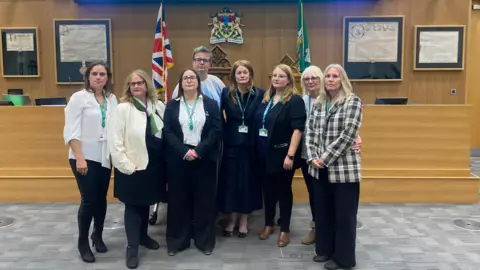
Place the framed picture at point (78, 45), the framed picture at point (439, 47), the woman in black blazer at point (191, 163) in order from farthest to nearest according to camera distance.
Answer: the framed picture at point (78, 45), the framed picture at point (439, 47), the woman in black blazer at point (191, 163)

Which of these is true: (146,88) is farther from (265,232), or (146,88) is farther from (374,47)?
(374,47)

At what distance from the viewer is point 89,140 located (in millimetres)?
3283

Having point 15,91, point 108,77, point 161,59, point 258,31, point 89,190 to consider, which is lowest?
point 89,190

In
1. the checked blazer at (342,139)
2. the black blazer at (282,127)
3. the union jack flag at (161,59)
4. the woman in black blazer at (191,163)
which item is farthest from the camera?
the union jack flag at (161,59)

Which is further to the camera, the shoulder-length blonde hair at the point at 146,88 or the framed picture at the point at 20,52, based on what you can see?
the framed picture at the point at 20,52

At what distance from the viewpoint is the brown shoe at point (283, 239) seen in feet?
12.2

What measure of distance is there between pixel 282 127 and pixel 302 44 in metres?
2.56

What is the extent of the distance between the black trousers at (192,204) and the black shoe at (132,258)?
299 millimetres

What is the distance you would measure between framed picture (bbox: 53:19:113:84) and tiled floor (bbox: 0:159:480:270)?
95.3 inches

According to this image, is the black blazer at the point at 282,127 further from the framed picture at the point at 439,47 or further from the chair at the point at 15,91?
the chair at the point at 15,91

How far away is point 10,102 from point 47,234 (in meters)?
1.96

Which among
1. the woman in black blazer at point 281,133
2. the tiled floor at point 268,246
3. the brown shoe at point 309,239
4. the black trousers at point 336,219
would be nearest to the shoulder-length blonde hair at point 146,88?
the woman in black blazer at point 281,133

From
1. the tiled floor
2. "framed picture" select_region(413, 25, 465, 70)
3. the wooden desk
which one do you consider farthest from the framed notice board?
the tiled floor

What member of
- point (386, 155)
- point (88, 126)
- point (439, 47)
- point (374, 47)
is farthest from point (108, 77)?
point (439, 47)
